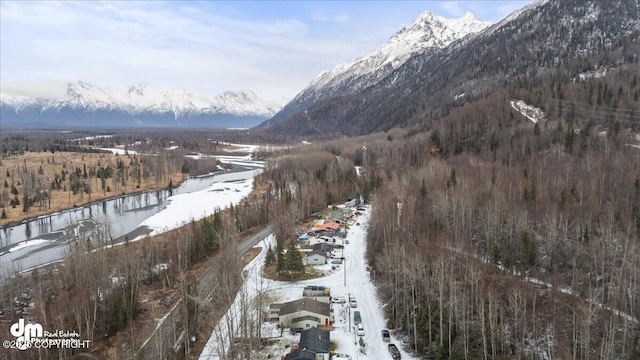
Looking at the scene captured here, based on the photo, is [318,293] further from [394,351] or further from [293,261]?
[394,351]

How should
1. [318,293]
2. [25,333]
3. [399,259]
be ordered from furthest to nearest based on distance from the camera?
[318,293]
[399,259]
[25,333]

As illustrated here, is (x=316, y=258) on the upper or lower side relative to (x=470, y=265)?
lower

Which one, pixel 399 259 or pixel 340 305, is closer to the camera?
pixel 399 259

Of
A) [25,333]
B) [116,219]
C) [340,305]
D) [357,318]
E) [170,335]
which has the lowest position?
[340,305]

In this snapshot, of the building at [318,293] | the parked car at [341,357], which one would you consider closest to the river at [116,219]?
the building at [318,293]

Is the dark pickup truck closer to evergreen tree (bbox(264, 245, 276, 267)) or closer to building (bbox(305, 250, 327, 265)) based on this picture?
building (bbox(305, 250, 327, 265))

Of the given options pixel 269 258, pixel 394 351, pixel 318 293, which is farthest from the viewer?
pixel 269 258

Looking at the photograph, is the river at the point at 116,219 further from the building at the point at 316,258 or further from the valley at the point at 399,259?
the building at the point at 316,258

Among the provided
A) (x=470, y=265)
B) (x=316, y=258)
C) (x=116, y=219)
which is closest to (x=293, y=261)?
(x=316, y=258)
